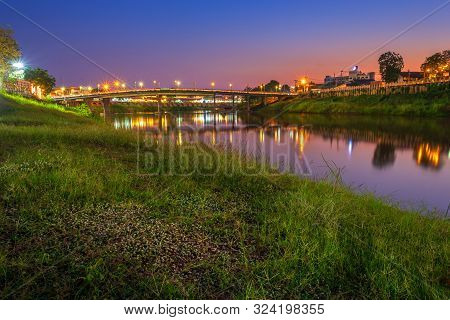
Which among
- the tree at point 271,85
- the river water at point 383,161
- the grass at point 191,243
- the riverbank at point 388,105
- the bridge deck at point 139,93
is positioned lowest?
the river water at point 383,161

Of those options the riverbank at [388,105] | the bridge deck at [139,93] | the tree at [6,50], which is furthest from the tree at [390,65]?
the tree at [6,50]

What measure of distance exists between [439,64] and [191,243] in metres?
138

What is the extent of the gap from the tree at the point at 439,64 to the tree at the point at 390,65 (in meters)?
10.3

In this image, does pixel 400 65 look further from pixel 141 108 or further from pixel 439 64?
pixel 141 108

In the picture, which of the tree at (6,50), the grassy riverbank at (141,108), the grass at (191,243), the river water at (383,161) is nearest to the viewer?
the grass at (191,243)

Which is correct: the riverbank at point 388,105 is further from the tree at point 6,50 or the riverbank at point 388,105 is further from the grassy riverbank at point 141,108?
the tree at point 6,50

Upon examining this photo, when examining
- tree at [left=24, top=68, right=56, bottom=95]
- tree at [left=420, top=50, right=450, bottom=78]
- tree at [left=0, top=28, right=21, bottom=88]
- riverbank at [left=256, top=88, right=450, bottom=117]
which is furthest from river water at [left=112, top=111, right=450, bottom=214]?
tree at [left=420, top=50, right=450, bottom=78]

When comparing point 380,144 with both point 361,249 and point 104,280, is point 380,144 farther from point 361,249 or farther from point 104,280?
point 104,280

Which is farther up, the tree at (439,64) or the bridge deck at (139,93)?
the tree at (439,64)

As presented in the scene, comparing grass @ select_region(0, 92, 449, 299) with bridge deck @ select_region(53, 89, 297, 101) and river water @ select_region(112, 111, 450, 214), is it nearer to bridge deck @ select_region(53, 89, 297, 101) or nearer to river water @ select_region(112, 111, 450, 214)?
river water @ select_region(112, 111, 450, 214)

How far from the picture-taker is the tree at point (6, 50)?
139 feet

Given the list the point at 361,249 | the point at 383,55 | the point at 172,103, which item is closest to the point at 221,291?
the point at 361,249

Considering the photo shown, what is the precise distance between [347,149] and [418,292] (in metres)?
27.3

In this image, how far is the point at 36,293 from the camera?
3611 millimetres
